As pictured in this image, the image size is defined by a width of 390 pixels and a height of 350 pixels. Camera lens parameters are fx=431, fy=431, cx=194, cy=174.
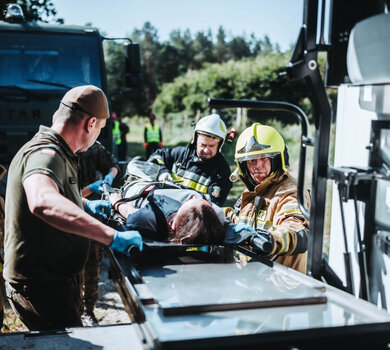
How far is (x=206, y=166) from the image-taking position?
4707 mm

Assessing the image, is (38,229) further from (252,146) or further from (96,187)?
(96,187)

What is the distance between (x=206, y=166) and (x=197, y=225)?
6.08 feet

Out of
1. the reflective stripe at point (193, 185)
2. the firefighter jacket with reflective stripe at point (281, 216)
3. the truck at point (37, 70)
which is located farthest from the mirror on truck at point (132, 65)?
the firefighter jacket with reflective stripe at point (281, 216)

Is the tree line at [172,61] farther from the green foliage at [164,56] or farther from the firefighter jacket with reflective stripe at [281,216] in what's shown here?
the firefighter jacket with reflective stripe at [281,216]

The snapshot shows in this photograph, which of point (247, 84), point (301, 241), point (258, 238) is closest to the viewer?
point (258, 238)

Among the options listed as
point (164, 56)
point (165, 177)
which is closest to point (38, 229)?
point (165, 177)

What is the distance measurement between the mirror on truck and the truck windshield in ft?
1.58

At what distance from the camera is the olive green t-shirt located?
2400mm

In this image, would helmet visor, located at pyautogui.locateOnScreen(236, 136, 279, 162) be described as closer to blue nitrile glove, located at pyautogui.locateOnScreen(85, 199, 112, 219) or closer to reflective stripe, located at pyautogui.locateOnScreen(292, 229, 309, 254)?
reflective stripe, located at pyautogui.locateOnScreen(292, 229, 309, 254)

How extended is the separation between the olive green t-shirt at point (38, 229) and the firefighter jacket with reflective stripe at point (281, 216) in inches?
50.4

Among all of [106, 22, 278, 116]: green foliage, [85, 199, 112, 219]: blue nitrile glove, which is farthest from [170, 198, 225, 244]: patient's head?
[106, 22, 278, 116]: green foliage

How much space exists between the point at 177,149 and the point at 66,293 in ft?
8.61

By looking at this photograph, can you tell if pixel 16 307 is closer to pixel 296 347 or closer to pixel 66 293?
pixel 66 293

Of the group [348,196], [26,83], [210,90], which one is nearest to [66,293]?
[348,196]
